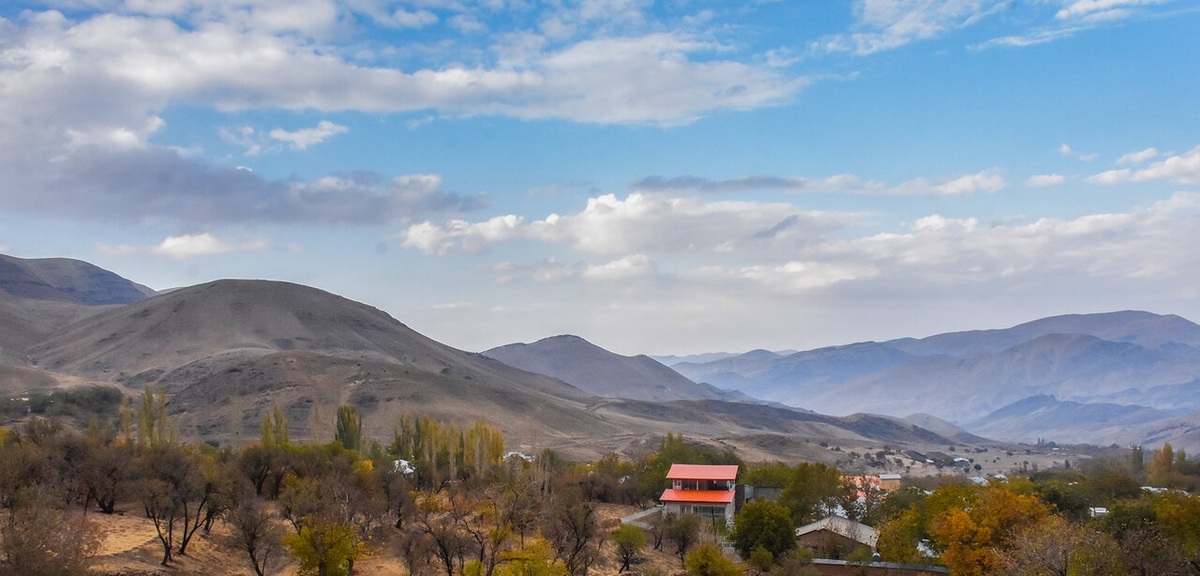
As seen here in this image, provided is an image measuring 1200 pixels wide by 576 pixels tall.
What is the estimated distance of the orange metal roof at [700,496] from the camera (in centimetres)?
5888

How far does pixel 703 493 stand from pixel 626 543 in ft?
47.6

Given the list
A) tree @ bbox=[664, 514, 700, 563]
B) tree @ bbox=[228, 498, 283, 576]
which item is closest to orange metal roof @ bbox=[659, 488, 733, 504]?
tree @ bbox=[664, 514, 700, 563]

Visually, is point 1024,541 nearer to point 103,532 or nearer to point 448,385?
point 103,532

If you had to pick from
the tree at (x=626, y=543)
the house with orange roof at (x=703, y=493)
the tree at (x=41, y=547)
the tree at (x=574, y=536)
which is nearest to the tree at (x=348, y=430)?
the house with orange roof at (x=703, y=493)

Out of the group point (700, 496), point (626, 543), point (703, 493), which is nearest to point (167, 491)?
point (626, 543)

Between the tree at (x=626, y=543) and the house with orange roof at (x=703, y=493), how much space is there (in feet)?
30.4

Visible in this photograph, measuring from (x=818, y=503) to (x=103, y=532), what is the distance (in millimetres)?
40551

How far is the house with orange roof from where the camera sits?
58.9 metres

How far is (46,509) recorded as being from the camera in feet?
101

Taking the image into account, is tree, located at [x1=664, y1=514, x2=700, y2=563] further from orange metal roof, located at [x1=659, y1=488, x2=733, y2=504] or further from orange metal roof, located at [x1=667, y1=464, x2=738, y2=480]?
orange metal roof, located at [x1=667, y1=464, x2=738, y2=480]

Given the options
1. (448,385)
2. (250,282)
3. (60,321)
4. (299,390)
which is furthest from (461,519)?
(60,321)

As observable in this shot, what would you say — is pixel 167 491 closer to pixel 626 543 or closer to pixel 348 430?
pixel 626 543

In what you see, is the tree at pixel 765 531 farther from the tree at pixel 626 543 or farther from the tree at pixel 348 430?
the tree at pixel 348 430

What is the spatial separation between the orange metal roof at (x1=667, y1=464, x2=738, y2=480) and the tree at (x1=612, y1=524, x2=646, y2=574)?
13478 mm
